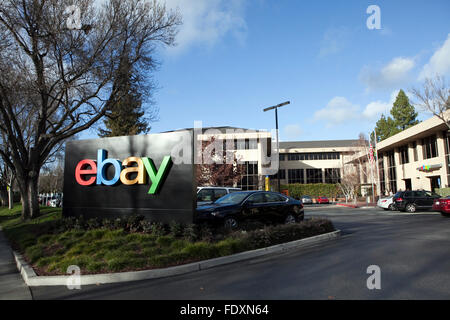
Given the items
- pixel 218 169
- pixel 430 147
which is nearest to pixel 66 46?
pixel 218 169

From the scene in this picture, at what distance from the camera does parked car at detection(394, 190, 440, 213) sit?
2152 centimetres

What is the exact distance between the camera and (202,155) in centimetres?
3659

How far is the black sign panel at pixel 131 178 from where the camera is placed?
953cm

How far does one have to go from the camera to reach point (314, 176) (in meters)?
61.5

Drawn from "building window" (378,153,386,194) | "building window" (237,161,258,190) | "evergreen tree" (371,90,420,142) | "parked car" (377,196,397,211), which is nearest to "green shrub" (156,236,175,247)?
"parked car" (377,196,397,211)

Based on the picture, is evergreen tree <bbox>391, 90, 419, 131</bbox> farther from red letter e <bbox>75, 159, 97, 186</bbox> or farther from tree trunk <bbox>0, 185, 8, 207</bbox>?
tree trunk <bbox>0, 185, 8, 207</bbox>

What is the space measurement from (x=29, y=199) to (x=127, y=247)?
43.5ft

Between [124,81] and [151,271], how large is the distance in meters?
12.6

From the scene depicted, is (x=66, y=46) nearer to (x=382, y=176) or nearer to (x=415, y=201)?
(x=415, y=201)

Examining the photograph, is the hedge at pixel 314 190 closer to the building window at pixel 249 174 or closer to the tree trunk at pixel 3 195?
the building window at pixel 249 174

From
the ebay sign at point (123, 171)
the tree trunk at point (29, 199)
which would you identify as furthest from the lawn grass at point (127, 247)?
the tree trunk at point (29, 199)

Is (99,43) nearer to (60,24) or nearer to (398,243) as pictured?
(60,24)

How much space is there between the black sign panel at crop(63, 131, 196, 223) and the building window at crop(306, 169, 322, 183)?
179 feet

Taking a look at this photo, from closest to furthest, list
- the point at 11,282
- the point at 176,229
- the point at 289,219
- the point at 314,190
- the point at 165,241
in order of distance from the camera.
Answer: the point at 11,282, the point at 165,241, the point at 176,229, the point at 289,219, the point at 314,190
